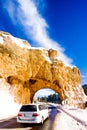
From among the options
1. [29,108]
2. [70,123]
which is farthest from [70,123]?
[29,108]

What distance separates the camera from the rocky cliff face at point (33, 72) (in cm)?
4791

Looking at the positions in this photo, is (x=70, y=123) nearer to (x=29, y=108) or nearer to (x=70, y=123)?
(x=70, y=123)

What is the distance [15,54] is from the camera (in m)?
48.9

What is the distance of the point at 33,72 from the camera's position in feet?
181

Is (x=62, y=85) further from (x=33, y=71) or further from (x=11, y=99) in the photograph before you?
(x=11, y=99)

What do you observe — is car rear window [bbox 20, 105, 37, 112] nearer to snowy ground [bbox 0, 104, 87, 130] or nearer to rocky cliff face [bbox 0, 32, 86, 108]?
snowy ground [bbox 0, 104, 87, 130]

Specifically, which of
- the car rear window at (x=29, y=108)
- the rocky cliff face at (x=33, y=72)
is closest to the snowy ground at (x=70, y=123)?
the car rear window at (x=29, y=108)

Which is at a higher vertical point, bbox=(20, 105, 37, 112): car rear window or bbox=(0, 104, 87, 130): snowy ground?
bbox=(20, 105, 37, 112): car rear window

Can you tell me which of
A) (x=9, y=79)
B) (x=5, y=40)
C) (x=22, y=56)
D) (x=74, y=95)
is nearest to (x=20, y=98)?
(x=9, y=79)

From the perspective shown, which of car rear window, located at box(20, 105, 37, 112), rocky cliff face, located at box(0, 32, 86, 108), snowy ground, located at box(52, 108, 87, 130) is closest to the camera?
snowy ground, located at box(52, 108, 87, 130)

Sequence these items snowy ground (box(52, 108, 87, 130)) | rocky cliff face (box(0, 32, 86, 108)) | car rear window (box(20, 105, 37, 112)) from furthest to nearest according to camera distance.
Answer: rocky cliff face (box(0, 32, 86, 108)) → car rear window (box(20, 105, 37, 112)) → snowy ground (box(52, 108, 87, 130))

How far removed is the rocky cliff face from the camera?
4791 cm

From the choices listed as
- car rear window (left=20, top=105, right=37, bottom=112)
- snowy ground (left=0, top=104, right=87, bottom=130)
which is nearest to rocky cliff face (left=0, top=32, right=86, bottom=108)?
snowy ground (left=0, top=104, right=87, bottom=130)

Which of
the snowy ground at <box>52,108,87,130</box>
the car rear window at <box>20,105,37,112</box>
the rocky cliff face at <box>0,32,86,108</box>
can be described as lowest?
the snowy ground at <box>52,108,87,130</box>
